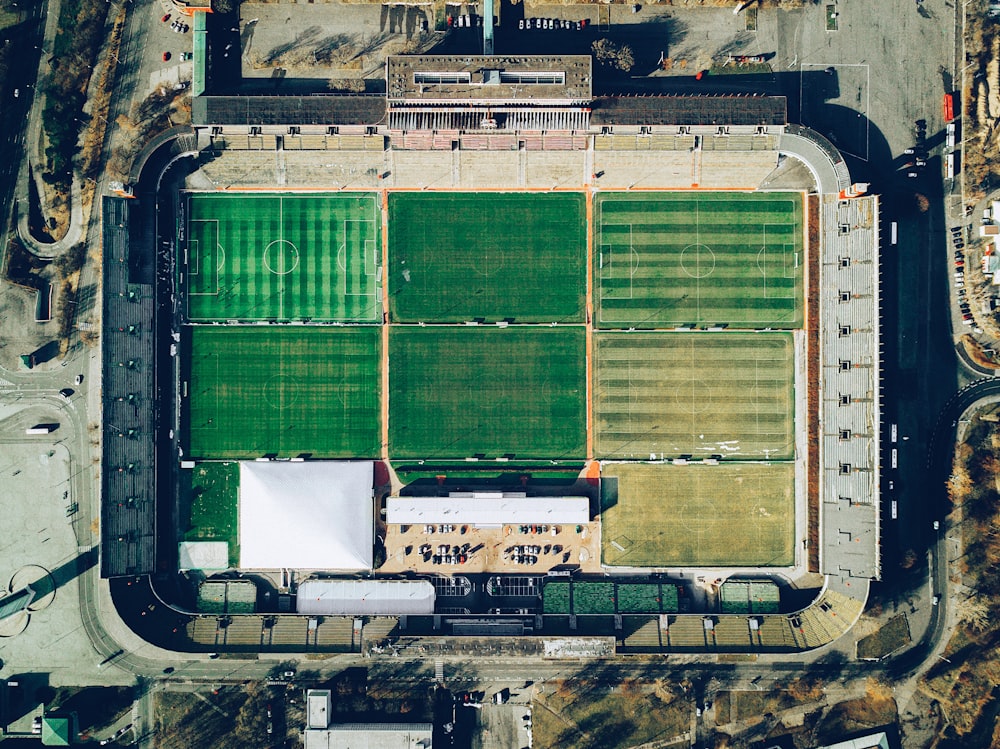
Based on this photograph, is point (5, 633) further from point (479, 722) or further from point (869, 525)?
point (869, 525)

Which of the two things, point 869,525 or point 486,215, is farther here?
point 486,215

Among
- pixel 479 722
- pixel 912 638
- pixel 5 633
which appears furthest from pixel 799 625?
pixel 5 633

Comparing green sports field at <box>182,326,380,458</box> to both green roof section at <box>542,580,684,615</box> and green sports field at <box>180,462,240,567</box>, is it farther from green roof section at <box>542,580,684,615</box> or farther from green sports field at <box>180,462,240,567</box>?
green roof section at <box>542,580,684,615</box>

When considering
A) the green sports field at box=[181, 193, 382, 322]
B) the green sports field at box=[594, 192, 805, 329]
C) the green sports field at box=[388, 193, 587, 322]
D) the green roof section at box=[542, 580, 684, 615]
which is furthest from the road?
the green roof section at box=[542, 580, 684, 615]

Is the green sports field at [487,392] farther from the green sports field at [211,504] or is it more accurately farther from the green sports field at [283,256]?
the green sports field at [211,504]

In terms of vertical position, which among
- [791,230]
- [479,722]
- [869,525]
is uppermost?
[791,230]

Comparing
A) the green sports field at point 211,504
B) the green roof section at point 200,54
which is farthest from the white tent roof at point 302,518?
the green roof section at point 200,54

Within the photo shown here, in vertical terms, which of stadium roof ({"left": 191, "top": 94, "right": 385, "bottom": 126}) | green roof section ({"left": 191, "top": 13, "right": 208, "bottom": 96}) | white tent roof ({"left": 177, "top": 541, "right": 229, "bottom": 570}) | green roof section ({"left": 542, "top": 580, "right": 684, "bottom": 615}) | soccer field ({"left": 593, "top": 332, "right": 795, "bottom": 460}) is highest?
green roof section ({"left": 191, "top": 13, "right": 208, "bottom": 96})
